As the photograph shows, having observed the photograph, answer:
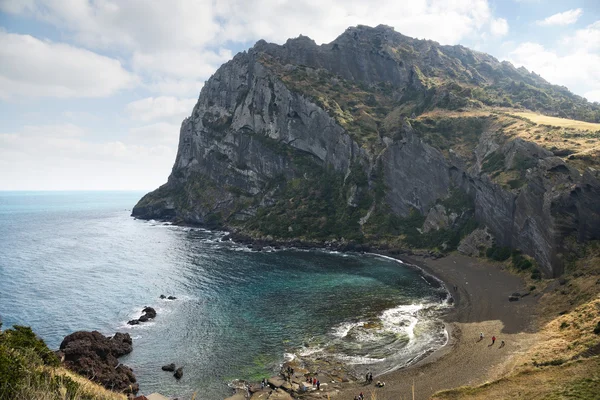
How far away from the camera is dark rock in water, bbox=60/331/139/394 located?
3928 cm

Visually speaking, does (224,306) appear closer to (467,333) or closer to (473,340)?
(467,333)

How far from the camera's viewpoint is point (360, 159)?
126125 millimetres

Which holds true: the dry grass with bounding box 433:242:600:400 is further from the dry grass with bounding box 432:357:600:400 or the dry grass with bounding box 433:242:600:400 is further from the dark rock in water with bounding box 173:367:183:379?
the dark rock in water with bounding box 173:367:183:379

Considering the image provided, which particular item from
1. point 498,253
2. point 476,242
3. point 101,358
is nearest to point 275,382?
point 101,358

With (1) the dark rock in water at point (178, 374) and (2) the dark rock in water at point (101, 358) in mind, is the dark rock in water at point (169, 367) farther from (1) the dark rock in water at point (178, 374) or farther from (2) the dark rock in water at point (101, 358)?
(2) the dark rock in water at point (101, 358)

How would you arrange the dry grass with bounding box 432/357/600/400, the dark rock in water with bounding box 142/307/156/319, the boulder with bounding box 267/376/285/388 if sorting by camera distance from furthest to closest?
the dark rock in water with bounding box 142/307/156/319, the boulder with bounding box 267/376/285/388, the dry grass with bounding box 432/357/600/400

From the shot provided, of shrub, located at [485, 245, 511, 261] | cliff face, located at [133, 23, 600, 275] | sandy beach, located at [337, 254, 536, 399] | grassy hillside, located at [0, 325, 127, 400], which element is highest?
cliff face, located at [133, 23, 600, 275]

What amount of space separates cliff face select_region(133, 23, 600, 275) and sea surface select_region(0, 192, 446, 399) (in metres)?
22.1

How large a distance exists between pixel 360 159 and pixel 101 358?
328 ft

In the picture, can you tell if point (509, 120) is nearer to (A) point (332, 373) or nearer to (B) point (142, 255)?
(A) point (332, 373)

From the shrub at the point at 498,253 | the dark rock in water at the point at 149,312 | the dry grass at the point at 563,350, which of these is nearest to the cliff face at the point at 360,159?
the shrub at the point at 498,253

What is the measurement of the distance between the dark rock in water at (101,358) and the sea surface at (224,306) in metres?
1.84

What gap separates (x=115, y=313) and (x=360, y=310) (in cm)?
4141

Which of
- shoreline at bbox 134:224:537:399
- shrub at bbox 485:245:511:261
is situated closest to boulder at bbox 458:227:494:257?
shoreline at bbox 134:224:537:399
